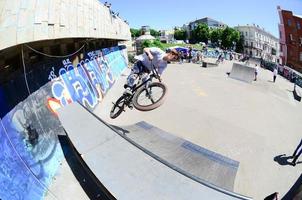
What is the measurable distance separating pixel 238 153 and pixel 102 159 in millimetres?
6461

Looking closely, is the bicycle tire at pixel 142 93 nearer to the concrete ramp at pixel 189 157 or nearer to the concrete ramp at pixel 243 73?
the concrete ramp at pixel 189 157

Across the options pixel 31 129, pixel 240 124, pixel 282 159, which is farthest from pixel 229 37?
pixel 31 129

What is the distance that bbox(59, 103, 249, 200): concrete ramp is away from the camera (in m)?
5.16

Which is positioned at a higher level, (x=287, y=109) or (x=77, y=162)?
(x=77, y=162)

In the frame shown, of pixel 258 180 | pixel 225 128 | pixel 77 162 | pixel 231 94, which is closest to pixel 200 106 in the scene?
pixel 225 128

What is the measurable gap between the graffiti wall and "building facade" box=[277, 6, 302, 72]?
16.5m

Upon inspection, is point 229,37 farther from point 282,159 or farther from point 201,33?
point 282,159

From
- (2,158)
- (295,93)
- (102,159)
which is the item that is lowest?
(295,93)

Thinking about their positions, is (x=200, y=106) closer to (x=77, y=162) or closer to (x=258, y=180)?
(x=258, y=180)

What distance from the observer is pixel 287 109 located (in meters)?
20.5

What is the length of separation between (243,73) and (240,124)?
68.3ft

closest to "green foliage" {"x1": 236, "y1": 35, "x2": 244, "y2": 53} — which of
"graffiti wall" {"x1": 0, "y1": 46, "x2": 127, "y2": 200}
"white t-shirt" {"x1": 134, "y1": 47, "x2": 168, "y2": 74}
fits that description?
"white t-shirt" {"x1": 134, "y1": 47, "x2": 168, "y2": 74}

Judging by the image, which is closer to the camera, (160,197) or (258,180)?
(160,197)

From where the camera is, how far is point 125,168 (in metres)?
5.93
